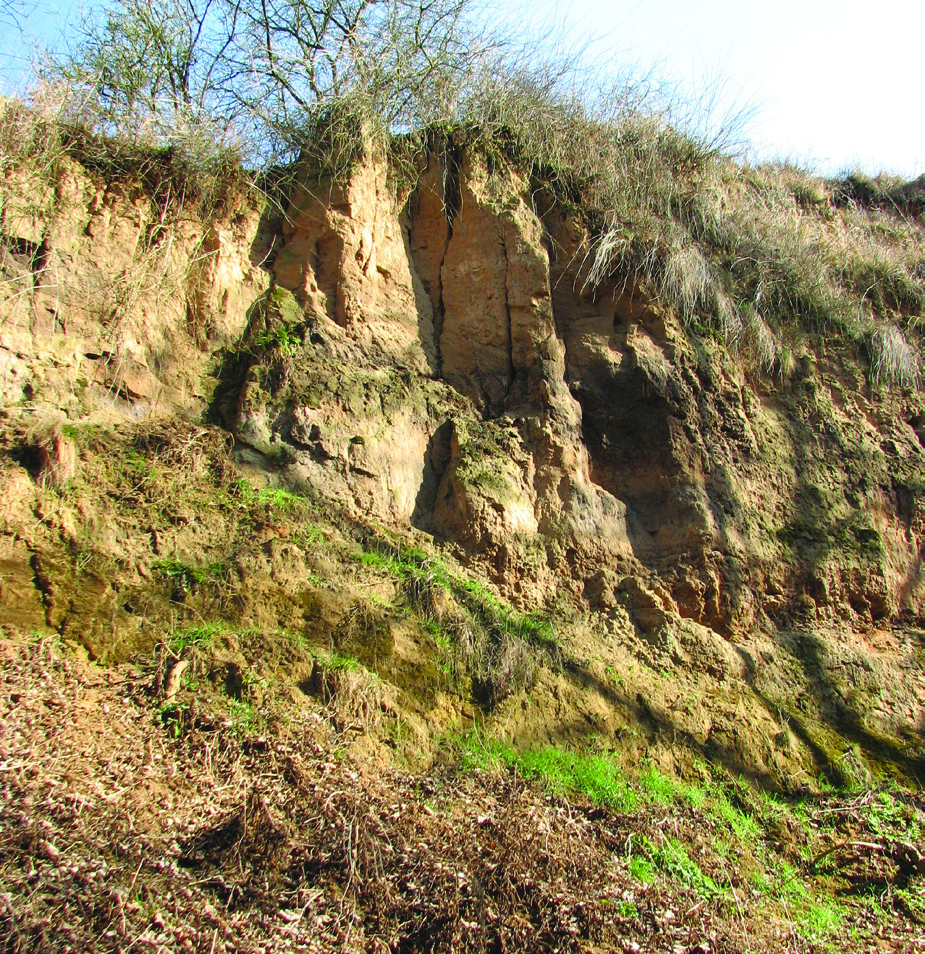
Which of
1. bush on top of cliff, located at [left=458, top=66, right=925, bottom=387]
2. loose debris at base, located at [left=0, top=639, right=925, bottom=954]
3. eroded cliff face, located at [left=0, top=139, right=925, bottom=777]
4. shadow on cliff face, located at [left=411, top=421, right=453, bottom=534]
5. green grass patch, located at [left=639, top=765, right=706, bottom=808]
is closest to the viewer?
loose debris at base, located at [left=0, top=639, right=925, bottom=954]

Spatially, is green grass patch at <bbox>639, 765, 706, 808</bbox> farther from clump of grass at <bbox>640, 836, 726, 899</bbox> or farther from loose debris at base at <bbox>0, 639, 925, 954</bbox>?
clump of grass at <bbox>640, 836, 726, 899</bbox>

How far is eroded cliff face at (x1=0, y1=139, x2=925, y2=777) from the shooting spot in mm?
5234

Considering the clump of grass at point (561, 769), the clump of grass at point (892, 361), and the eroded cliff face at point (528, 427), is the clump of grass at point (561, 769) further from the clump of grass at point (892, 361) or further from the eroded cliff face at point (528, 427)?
the clump of grass at point (892, 361)

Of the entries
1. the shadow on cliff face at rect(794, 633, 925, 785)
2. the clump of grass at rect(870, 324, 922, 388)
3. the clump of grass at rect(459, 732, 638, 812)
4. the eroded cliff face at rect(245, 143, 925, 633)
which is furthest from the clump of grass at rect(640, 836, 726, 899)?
the clump of grass at rect(870, 324, 922, 388)

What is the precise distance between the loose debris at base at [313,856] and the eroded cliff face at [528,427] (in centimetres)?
79

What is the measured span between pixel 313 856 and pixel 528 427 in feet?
12.5

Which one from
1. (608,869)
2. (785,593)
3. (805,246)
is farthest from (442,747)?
(805,246)

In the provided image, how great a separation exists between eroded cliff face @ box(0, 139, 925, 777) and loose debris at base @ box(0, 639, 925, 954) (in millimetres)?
791

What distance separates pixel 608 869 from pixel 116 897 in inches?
92.2

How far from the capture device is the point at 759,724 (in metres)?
5.37

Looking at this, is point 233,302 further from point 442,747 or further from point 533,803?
point 533,803

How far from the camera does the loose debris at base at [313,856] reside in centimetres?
298

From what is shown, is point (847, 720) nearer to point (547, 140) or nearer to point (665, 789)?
point (665, 789)

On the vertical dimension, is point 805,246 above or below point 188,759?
above
